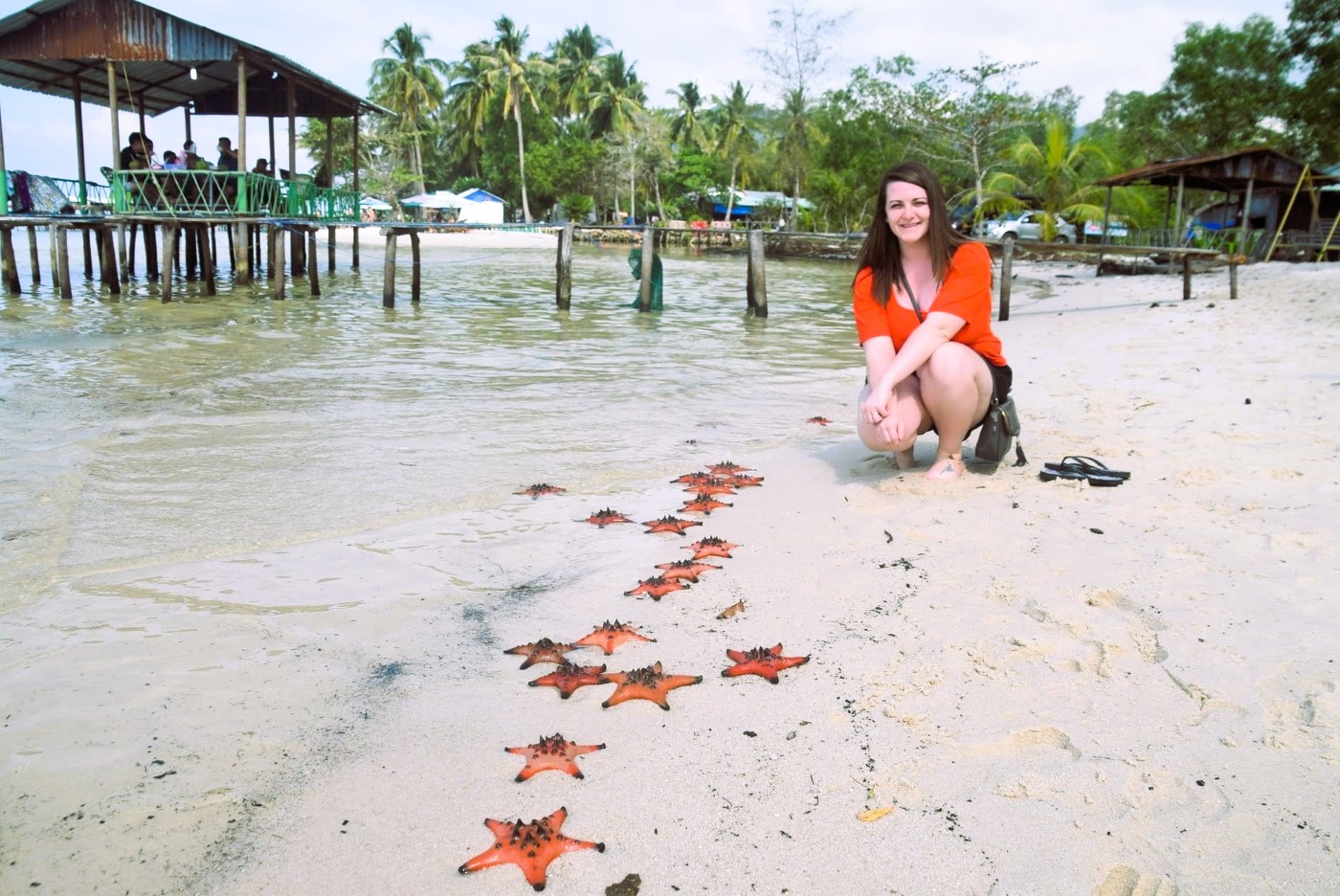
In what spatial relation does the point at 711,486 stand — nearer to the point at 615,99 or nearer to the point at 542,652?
the point at 542,652

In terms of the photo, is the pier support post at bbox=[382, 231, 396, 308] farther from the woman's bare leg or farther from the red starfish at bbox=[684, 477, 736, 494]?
the woman's bare leg

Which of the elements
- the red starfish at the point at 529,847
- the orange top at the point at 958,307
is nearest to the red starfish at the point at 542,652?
the red starfish at the point at 529,847

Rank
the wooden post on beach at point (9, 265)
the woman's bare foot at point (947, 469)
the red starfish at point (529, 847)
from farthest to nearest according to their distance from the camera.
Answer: the wooden post on beach at point (9, 265), the woman's bare foot at point (947, 469), the red starfish at point (529, 847)

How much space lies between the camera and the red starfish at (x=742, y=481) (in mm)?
5559

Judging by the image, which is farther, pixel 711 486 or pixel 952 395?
pixel 711 486

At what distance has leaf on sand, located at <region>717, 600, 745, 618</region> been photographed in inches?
142

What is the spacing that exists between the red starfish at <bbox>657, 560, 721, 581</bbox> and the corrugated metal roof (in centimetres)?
1775

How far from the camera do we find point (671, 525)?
4.84 meters

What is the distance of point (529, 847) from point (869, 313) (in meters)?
3.33

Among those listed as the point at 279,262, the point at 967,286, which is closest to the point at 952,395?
the point at 967,286

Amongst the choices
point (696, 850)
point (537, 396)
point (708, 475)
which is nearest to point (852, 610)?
point (696, 850)

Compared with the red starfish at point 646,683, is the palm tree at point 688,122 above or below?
above

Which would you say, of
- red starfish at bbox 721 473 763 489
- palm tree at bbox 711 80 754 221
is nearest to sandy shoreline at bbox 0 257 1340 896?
red starfish at bbox 721 473 763 489

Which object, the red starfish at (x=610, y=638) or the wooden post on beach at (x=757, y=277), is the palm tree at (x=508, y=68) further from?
the red starfish at (x=610, y=638)
